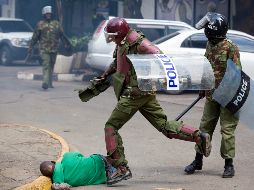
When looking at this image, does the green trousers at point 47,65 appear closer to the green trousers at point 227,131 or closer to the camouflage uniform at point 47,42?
the camouflage uniform at point 47,42

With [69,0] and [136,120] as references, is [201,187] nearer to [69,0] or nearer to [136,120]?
[136,120]

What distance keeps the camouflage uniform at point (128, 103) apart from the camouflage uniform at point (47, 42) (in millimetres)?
9536

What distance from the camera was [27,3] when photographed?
29234 mm

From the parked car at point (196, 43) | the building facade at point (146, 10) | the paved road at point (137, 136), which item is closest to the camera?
the paved road at point (137, 136)

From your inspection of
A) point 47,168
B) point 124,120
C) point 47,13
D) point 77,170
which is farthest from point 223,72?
point 47,13

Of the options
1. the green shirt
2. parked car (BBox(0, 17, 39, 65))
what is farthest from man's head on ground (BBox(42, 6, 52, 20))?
the green shirt

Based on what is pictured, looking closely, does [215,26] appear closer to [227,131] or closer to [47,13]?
[227,131]

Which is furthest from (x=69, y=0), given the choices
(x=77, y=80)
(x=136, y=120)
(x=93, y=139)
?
(x=93, y=139)

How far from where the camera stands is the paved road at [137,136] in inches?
291

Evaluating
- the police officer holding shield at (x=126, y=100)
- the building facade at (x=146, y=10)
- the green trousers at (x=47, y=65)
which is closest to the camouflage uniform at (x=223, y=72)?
the police officer holding shield at (x=126, y=100)

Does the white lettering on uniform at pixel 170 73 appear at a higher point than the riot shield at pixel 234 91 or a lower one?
higher

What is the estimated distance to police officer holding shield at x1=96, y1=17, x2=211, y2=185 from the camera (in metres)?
7.05

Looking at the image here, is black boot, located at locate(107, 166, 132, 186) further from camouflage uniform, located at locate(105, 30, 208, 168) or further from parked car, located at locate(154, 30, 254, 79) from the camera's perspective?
parked car, located at locate(154, 30, 254, 79)

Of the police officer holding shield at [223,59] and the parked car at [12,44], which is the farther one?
the parked car at [12,44]
